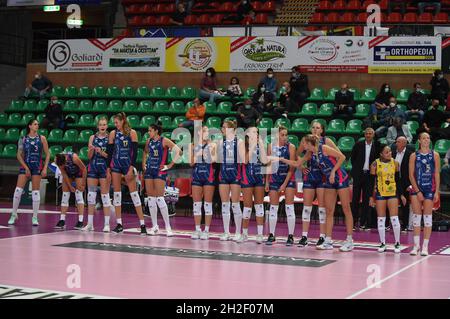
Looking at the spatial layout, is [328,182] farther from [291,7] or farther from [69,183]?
[291,7]

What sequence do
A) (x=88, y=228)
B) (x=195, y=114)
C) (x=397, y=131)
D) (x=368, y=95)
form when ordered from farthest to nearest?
(x=368, y=95) → (x=195, y=114) → (x=397, y=131) → (x=88, y=228)

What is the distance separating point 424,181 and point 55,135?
41.4 ft

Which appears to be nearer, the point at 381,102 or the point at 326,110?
the point at 381,102

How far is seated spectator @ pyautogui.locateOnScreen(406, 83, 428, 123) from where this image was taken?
707 inches

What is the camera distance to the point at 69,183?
13211 mm

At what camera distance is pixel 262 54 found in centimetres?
2131

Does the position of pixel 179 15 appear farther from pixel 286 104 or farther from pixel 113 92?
pixel 286 104

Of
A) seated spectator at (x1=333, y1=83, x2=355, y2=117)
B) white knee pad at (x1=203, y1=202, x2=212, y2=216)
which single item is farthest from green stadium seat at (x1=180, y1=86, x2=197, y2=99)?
white knee pad at (x1=203, y1=202, x2=212, y2=216)

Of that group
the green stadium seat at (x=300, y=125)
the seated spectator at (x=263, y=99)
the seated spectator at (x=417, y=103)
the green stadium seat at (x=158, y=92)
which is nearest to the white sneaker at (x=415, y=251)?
the seated spectator at (x=417, y=103)

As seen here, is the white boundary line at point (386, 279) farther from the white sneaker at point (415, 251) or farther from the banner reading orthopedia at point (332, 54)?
the banner reading orthopedia at point (332, 54)

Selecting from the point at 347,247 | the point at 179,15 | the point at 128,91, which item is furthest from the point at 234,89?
the point at 347,247
